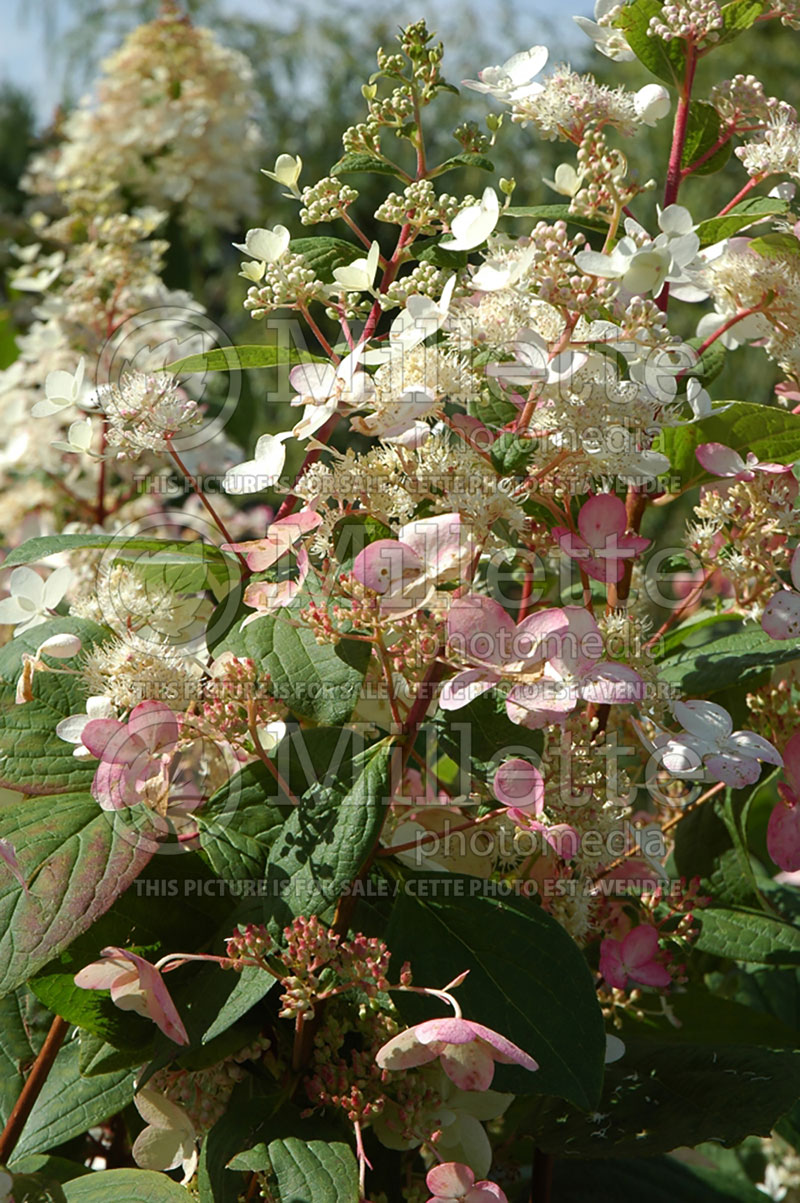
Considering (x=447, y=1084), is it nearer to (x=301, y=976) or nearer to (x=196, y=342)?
(x=301, y=976)

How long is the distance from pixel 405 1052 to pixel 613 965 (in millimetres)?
139

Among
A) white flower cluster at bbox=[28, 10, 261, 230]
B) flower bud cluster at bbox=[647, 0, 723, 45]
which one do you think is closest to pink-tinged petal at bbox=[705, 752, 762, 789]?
flower bud cluster at bbox=[647, 0, 723, 45]

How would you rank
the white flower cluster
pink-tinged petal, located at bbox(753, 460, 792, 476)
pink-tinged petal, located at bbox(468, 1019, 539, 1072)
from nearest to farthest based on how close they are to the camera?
pink-tinged petal, located at bbox(468, 1019, 539, 1072) < pink-tinged petal, located at bbox(753, 460, 792, 476) < the white flower cluster

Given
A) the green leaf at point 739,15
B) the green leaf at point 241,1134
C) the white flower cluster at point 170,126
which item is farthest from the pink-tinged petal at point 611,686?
the white flower cluster at point 170,126

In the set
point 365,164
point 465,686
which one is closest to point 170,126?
point 365,164

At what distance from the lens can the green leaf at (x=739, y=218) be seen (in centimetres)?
51

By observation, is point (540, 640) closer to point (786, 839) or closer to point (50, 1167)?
point (786, 839)

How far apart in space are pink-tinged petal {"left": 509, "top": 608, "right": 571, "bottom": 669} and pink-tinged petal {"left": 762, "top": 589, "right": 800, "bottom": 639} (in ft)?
0.34

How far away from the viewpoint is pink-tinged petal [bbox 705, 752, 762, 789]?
1.42 feet

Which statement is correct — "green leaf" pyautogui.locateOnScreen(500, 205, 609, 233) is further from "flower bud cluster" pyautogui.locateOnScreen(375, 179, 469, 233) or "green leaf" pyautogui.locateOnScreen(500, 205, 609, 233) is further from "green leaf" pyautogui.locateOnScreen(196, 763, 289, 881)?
"green leaf" pyautogui.locateOnScreen(196, 763, 289, 881)

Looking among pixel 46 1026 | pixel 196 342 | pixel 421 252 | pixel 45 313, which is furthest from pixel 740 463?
pixel 45 313

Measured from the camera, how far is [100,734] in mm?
446

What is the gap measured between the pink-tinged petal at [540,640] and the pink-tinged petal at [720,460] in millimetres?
118

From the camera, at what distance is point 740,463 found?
1.62 feet
